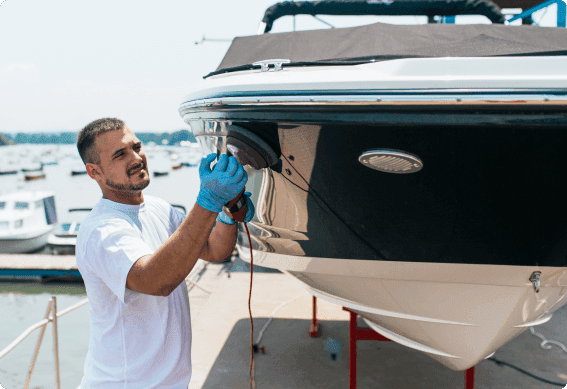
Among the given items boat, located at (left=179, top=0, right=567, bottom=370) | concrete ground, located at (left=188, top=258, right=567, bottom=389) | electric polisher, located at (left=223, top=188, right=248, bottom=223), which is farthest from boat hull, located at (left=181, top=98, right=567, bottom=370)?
concrete ground, located at (left=188, top=258, right=567, bottom=389)

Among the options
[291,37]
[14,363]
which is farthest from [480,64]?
[14,363]

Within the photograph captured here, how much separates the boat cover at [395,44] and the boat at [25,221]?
1120 centimetres

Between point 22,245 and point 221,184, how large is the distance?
12137 mm

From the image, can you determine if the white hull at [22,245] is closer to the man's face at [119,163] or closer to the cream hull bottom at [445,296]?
the cream hull bottom at [445,296]

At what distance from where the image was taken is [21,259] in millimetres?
8117

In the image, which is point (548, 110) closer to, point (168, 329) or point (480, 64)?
point (480, 64)

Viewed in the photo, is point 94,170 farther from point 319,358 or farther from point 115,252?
point 319,358

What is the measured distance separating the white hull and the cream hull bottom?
37.5 feet

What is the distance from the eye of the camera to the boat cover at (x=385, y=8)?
92.0 inches

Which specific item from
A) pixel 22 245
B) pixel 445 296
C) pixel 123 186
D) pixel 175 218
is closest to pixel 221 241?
pixel 175 218

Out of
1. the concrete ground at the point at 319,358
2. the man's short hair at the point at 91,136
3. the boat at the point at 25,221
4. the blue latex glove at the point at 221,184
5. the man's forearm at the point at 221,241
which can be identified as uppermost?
the man's short hair at the point at 91,136

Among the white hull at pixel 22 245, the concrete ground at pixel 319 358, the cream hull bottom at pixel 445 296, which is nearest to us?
the cream hull bottom at pixel 445 296

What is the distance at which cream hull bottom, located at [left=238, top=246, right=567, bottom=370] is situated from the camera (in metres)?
1.52

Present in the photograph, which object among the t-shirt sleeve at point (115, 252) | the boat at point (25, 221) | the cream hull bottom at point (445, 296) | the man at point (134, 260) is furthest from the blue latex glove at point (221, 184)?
the boat at point (25, 221)
